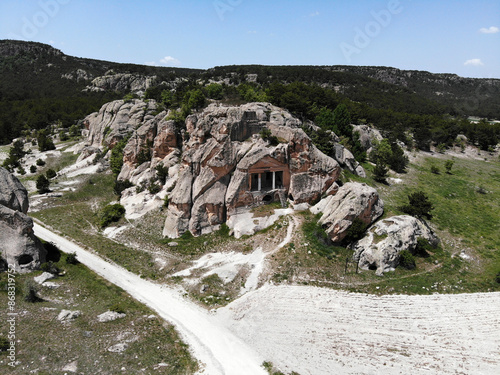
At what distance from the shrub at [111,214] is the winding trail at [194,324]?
7.93m

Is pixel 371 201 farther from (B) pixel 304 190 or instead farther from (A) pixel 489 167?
(A) pixel 489 167

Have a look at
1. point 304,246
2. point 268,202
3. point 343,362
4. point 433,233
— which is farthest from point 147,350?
point 433,233

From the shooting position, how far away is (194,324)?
26.5 meters

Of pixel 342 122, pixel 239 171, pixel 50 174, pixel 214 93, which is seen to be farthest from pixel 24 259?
pixel 342 122

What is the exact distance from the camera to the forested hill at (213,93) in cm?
7032

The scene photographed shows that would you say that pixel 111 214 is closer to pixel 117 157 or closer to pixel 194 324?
pixel 117 157

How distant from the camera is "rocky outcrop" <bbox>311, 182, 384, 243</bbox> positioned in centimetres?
3584

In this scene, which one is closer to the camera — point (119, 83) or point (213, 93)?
point (213, 93)

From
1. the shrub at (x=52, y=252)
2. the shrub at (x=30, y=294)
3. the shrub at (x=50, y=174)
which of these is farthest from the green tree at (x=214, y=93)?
the shrub at (x=30, y=294)

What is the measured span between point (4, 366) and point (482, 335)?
32547 millimetres

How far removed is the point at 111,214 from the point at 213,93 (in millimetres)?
30652

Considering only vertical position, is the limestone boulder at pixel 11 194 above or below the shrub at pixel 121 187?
above

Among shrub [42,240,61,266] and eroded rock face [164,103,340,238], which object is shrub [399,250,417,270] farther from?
shrub [42,240,61,266]

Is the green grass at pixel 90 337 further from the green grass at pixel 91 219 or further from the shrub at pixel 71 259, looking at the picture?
the green grass at pixel 91 219
